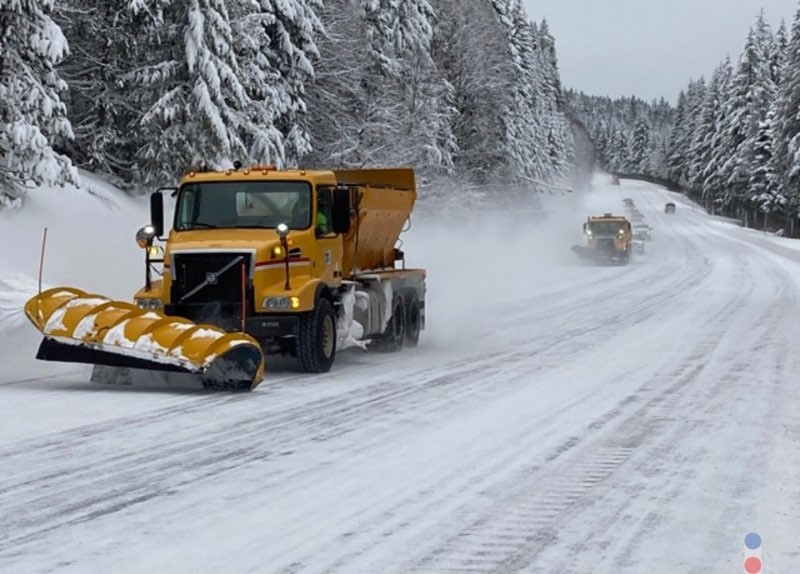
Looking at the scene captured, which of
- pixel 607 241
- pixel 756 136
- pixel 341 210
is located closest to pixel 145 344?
pixel 341 210

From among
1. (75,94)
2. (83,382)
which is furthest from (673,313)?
(75,94)

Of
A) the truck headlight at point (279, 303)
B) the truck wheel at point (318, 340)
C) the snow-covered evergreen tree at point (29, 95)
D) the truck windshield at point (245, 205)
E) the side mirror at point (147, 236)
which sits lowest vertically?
the truck wheel at point (318, 340)

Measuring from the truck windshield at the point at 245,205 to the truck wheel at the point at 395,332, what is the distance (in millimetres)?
Result: 3081

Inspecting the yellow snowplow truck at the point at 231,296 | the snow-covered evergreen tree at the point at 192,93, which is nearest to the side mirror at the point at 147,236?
the yellow snowplow truck at the point at 231,296

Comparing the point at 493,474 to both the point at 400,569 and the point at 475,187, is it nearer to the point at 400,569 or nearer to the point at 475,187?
the point at 400,569

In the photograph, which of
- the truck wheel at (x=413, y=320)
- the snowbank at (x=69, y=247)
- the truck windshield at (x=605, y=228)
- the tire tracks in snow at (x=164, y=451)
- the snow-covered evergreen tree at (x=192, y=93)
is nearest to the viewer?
the tire tracks in snow at (x=164, y=451)

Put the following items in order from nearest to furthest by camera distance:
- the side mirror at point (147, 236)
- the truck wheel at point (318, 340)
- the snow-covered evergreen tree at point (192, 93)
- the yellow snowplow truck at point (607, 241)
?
the truck wheel at point (318, 340)
the side mirror at point (147, 236)
the snow-covered evergreen tree at point (192, 93)
the yellow snowplow truck at point (607, 241)

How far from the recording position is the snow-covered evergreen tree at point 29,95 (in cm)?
2000

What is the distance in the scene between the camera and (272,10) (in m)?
31.6

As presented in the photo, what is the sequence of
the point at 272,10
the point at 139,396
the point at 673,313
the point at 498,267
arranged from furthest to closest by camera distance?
the point at 498,267
the point at 272,10
the point at 673,313
the point at 139,396

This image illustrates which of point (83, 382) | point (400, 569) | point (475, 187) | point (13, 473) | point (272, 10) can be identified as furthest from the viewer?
point (475, 187)

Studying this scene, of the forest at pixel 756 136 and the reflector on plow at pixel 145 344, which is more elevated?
the forest at pixel 756 136

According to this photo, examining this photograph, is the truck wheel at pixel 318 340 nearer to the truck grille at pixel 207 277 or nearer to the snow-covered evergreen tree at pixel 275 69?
the truck grille at pixel 207 277

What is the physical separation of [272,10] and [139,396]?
75.3 ft
